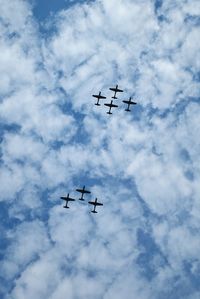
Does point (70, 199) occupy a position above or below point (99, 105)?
below

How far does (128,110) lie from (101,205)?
31.1 meters

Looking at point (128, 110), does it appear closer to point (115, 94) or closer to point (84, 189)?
point (115, 94)

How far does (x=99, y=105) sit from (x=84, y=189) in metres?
27.1

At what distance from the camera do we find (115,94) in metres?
138

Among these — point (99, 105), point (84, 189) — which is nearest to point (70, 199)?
point (84, 189)

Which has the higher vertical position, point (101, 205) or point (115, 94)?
point (115, 94)

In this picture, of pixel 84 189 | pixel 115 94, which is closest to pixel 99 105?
pixel 115 94

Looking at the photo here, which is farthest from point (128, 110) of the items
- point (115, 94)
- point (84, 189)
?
point (84, 189)

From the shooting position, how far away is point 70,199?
137m

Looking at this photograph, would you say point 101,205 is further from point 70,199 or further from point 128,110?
point 128,110

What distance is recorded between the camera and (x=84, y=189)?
13562 centimetres

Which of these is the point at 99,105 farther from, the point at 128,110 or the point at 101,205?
the point at 101,205

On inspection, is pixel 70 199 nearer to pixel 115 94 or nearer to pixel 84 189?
pixel 84 189

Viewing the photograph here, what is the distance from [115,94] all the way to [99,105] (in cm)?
617
